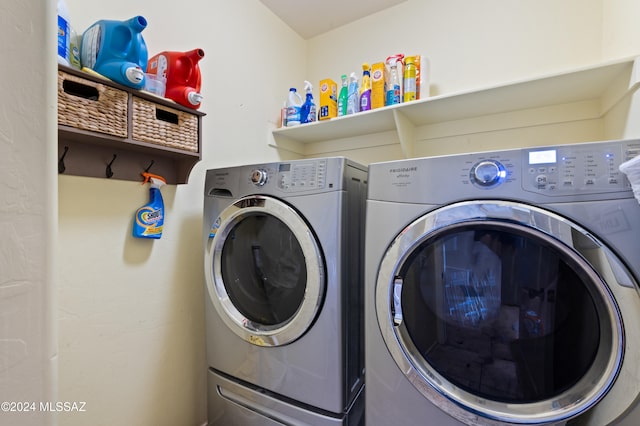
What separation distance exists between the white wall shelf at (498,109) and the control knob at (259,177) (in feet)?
2.10

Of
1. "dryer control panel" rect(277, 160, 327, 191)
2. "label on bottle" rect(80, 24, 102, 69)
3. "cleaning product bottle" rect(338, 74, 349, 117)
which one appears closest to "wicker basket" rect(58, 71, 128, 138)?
"label on bottle" rect(80, 24, 102, 69)

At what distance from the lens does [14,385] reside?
0.29 metres

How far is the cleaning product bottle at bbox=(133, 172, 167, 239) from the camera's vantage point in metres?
1.07

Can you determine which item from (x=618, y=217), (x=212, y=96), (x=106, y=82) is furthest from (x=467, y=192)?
(x=212, y=96)

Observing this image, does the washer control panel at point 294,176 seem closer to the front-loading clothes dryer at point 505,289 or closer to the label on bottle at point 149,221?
the front-loading clothes dryer at point 505,289

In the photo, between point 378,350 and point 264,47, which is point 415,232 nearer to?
point 378,350

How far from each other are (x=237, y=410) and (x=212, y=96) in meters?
1.40

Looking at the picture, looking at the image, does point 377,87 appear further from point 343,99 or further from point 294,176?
point 294,176

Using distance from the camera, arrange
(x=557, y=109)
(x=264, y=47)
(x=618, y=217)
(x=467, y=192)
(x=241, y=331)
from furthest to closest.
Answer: (x=264, y=47) → (x=557, y=109) → (x=241, y=331) → (x=467, y=192) → (x=618, y=217)

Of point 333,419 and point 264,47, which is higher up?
point 264,47

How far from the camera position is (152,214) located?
3.60ft

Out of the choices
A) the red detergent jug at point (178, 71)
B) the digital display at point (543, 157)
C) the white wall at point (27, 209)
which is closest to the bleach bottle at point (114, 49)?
the red detergent jug at point (178, 71)

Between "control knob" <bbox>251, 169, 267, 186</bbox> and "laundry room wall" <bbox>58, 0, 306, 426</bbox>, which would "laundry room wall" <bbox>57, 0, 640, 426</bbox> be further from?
"control knob" <bbox>251, 169, 267, 186</bbox>

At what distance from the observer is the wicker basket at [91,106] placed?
78 centimetres
